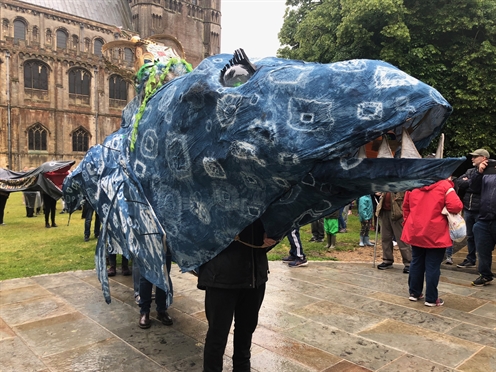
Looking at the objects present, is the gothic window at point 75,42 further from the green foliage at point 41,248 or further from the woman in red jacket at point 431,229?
the woman in red jacket at point 431,229

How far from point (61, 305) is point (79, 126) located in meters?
45.4

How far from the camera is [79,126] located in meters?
47.2

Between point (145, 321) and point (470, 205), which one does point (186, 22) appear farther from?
point (145, 321)

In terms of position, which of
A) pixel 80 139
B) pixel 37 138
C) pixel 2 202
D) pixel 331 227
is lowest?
pixel 331 227

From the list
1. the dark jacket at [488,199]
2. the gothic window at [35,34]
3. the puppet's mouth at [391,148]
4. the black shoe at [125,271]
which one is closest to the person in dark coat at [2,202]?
the black shoe at [125,271]

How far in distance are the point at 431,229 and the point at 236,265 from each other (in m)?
3.82

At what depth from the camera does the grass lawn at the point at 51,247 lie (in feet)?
26.2

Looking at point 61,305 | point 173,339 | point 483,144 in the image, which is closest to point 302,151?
point 173,339

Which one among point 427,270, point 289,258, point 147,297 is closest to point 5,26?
point 289,258

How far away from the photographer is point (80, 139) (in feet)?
156

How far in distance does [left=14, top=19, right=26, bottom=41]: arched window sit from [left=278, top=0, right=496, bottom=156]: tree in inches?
1701

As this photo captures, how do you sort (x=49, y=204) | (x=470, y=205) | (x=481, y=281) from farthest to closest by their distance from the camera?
(x=49, y=204), (x=470, y=205), (x=481, y=281)

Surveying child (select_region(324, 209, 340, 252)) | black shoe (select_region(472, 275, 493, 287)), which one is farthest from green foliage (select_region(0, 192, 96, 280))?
black shoe (select_region(472, 275, 493, 287))

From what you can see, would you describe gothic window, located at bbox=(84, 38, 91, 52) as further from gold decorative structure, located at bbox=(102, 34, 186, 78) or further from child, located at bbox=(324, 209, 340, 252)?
gold decorative structure, located at bbox=(102, 34, 186, 78)
